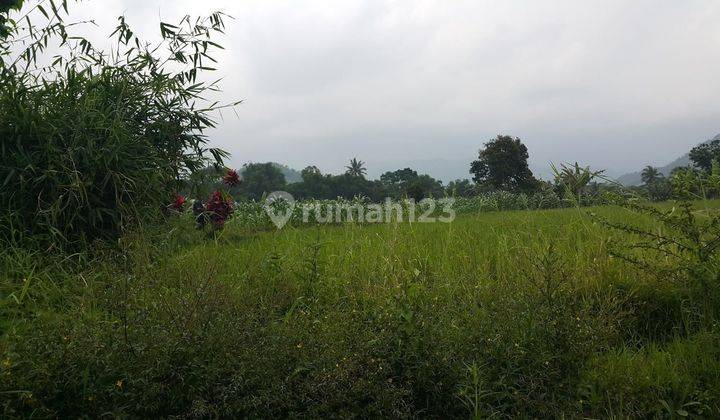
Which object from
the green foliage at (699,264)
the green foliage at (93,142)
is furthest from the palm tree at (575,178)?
the green foliage at (93,142)

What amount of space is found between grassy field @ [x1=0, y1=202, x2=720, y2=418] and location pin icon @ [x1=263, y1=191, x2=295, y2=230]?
4.29 metres

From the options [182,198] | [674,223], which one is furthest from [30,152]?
[674,223]

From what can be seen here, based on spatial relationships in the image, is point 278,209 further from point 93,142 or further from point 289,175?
point 289,175

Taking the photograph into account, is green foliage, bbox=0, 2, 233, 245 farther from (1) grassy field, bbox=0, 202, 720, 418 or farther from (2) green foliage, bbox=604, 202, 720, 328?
(2) green foliage, bbox=604, 202, 720, 328

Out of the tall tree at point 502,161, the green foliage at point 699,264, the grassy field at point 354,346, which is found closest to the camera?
the grassy field at point 354,346

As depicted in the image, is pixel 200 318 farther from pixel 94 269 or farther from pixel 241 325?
pixel 94 269

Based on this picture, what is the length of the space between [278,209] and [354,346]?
22.0 ft

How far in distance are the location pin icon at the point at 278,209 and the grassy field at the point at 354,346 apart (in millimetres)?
4287

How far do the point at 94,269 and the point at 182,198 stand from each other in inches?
62.6

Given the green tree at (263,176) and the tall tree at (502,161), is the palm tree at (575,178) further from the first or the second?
the green tree at (263,176)

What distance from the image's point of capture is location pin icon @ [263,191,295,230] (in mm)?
7932

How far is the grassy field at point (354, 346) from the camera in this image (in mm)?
2064
